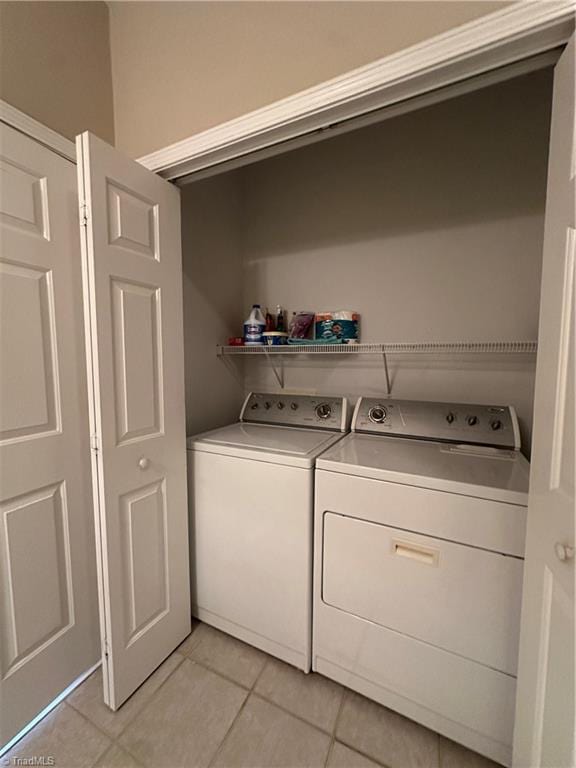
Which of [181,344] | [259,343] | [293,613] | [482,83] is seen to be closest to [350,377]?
[259,343]

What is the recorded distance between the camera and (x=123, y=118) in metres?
1.37

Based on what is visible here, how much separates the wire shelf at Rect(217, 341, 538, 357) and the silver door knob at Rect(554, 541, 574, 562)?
37.7 inches

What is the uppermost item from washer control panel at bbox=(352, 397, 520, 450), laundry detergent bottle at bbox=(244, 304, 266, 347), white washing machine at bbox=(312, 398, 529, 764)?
laundry detergent bottle at bbox=(244, 304, 266, 347)

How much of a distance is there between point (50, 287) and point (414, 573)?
5.50 ft

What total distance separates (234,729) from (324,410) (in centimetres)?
138

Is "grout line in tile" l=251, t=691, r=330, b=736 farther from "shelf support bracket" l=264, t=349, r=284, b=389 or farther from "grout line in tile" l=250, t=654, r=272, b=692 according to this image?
"shelf support bracket" l=264, t=349, r=284, b=389

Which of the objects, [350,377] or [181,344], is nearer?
[181,344]

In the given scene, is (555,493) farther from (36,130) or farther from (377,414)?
(36,130)

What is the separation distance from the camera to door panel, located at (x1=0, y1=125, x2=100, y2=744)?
1084mm

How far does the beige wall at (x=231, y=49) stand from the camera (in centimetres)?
86

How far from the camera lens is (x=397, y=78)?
33.7 inches

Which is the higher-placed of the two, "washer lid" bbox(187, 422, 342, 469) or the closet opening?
the closet opening

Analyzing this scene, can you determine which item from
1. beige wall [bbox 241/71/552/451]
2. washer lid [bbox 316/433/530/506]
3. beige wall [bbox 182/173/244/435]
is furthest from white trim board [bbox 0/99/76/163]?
washer lid [bbox 316/433/530/506]

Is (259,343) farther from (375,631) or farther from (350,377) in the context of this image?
(375,631)
